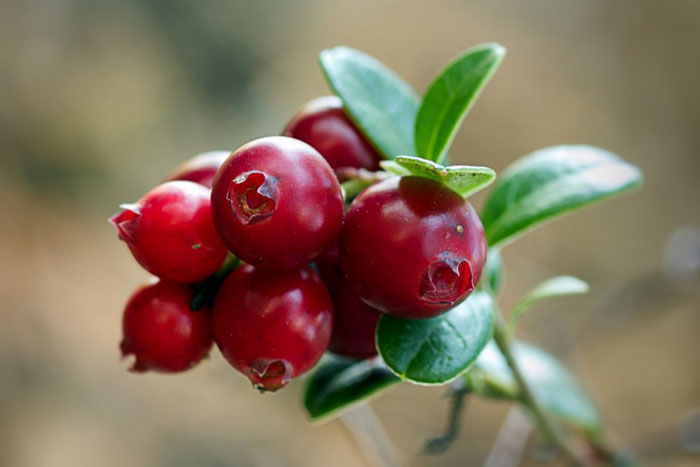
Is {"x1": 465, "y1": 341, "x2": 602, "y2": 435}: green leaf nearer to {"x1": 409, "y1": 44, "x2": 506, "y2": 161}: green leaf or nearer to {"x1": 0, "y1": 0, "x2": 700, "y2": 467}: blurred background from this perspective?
{"x1": 409, "y1": 44, "x2": 506, "y2": 161}: green leaf

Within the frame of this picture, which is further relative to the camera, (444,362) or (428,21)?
(428,21)

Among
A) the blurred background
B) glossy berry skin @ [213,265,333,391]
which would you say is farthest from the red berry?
the blurred background

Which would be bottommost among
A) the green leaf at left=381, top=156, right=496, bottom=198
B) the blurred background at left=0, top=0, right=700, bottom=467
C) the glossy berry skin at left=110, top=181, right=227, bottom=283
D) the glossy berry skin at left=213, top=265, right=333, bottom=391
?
the blurred background at left=0, top=0, right=700, bottom=467

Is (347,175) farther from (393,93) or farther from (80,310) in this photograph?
(80,310)

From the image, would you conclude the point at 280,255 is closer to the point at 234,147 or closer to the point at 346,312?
the point at 346,312

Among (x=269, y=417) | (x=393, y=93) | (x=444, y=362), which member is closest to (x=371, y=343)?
(x=444, y=362)

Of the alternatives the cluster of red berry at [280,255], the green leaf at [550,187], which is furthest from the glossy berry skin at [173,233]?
the green leaf at [550,187]
